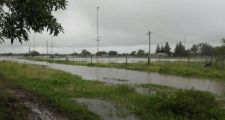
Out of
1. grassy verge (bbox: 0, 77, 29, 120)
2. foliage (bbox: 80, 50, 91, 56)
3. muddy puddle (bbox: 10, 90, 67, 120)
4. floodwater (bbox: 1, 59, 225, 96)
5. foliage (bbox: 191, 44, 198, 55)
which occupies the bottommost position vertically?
floodwater (bbox: 1, 59, 225, 96)

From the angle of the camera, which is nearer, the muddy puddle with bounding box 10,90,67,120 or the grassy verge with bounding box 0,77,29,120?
the grassy verge with bounding box 0,77,29,120

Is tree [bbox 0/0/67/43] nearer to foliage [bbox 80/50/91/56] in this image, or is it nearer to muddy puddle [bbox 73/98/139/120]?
muddy puddle [bbox 73/98/139/120]

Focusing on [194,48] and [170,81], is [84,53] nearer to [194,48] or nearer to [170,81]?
[194,48]

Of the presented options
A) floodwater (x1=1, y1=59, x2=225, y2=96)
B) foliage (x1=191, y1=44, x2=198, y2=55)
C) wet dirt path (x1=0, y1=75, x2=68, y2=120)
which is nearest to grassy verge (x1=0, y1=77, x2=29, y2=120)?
wet dirt path (x1=0, y1=75, x2=68, y2=120)

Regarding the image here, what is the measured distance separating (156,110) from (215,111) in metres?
1.98

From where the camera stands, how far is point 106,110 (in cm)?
1288

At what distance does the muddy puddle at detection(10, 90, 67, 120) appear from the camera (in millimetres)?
11023

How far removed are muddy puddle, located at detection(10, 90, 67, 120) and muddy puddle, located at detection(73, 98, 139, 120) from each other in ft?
5.07

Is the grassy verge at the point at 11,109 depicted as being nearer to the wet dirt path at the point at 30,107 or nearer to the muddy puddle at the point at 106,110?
the wet dirt path at the point at 30,107

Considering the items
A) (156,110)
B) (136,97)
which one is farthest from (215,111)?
(136,97)

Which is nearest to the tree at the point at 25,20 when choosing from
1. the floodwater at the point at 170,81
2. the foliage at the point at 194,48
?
the floodwater at the point at 170,81

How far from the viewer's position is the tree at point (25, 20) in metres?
9.65

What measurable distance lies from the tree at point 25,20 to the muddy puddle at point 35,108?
254 centimetres

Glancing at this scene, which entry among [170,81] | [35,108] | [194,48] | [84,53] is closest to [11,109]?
[35,108]
